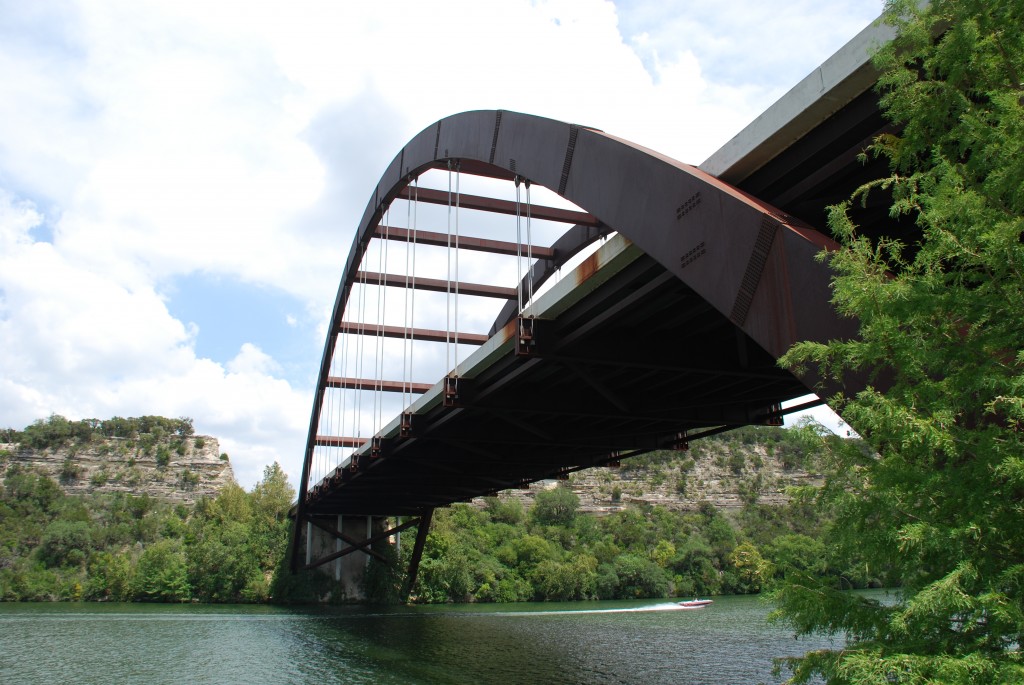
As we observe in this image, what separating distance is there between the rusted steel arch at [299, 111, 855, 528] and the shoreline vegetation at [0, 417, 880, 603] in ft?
107

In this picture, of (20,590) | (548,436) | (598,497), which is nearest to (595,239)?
(548,436)

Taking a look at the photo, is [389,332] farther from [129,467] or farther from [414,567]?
[129,467]

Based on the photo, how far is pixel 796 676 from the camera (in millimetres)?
5090

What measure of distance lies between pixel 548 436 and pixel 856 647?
1508cm

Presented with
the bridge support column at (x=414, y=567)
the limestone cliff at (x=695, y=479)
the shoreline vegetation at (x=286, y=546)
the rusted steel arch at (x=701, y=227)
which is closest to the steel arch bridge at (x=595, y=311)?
the rusted steel arch at (x=701, y=227)

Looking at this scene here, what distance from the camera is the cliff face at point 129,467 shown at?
72.9 m

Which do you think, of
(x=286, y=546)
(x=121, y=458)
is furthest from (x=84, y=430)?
(x=286, y=546)

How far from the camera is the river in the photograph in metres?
18.2

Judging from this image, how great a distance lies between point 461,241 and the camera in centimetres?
2370

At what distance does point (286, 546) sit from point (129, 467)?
34303 mm

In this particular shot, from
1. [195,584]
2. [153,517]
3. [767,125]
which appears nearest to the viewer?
[767,125]

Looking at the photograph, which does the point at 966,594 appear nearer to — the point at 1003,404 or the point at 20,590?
the point at 1003,404

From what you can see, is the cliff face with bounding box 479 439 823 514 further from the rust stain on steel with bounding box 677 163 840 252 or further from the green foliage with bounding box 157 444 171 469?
the rust stain on steel with bounding box 677 163 840 252

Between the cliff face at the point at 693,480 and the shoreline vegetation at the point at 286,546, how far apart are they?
1.71 m
